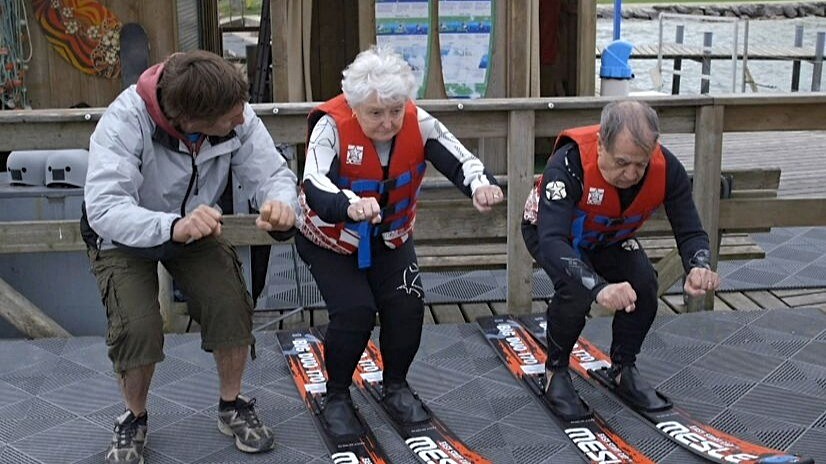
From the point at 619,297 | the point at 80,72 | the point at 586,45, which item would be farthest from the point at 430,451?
the point at 80,72

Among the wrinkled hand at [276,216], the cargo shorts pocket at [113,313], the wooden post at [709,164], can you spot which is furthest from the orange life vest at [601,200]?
the cargo shorts pocket at [113,313]

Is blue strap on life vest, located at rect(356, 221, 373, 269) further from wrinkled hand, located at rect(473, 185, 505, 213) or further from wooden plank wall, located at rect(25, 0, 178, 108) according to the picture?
wooden plank wall, located at rect(25, 0, 178, 108)

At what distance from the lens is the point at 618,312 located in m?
4.29

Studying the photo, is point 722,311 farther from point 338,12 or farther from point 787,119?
point 338,12

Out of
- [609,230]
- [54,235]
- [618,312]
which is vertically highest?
[609,230]

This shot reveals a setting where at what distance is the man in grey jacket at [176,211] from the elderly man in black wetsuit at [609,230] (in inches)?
39.0

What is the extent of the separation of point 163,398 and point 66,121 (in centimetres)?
152

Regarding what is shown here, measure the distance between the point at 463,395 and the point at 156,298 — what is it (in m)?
1.41

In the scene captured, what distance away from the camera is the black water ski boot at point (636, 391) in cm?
416

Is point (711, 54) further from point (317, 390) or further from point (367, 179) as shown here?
point (367, 179)

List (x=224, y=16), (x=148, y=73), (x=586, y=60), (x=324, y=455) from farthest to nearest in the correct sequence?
(x=224, y=16)
(x=586, y=60)
(x=324, y=455)
(x=148, y=73)

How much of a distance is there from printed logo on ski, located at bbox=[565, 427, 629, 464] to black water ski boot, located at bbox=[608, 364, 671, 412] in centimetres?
32

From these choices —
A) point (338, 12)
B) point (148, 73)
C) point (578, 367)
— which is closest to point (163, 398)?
point (148, 73)

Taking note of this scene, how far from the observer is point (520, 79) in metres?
7.63
